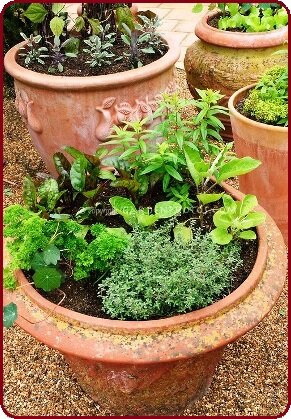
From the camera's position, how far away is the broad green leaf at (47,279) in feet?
5.40

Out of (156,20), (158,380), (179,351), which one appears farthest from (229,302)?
(156,20)

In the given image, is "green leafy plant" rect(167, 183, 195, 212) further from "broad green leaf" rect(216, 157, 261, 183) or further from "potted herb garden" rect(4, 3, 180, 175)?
"potted herb garden" rect(4, 3, 180, 175)

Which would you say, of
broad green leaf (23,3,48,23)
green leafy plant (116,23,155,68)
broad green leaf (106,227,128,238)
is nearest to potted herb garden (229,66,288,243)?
green leafy plant (116,23,155,68)

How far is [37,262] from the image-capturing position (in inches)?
65.9

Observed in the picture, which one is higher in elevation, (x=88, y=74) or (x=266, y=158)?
(x=88, y=74)

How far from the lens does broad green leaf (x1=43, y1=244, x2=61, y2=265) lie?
1647mm

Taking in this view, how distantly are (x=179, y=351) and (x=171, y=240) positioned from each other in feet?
1.58

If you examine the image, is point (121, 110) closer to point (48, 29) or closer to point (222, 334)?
point (48, 29)

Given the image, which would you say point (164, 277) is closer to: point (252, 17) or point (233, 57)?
point (233, 57)

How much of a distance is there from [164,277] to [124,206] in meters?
0.33

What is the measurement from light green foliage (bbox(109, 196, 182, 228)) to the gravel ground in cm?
75

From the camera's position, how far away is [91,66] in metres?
2.79

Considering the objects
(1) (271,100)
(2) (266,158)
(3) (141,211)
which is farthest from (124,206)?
(1) (271,100)

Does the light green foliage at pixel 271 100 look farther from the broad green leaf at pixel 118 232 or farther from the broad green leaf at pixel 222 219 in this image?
the broad green leaf at pixel 118 232
